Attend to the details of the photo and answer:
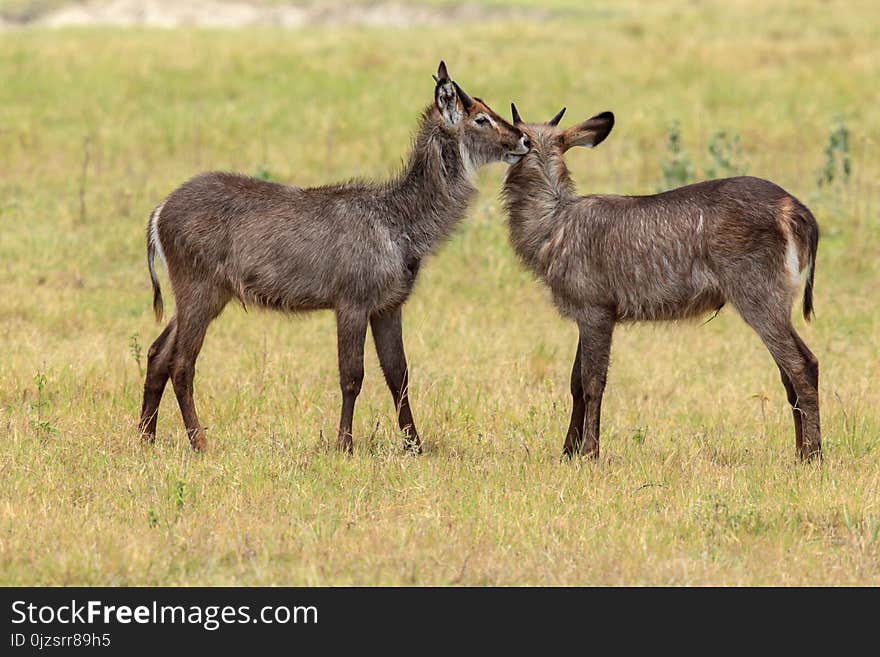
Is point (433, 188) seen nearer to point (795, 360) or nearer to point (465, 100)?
point (465, 100)

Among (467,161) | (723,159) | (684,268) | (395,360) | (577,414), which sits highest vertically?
(467,161)

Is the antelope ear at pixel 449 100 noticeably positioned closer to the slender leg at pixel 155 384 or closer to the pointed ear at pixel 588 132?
the pointed ear at pixel 588 132

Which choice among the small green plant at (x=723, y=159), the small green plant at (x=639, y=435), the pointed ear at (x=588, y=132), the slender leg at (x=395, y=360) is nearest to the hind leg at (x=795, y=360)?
the small green plant at (x=639, y=435)

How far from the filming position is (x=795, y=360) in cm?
703

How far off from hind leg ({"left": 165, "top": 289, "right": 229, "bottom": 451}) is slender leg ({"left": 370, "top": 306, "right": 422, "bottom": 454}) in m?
0.92

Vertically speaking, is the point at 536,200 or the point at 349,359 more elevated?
the point at 536,200

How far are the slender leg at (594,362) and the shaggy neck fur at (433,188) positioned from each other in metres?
1.03

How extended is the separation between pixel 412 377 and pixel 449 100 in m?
2.19

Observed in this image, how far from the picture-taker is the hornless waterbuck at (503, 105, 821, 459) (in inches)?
274

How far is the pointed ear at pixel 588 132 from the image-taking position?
7688mm

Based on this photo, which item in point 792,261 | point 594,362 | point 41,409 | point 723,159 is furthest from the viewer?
point 723,159

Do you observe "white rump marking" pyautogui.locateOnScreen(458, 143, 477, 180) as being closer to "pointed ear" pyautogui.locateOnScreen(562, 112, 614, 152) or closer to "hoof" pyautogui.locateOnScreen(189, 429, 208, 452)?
"pointed ear" pyautogui.locateOnScreen(562, 112, 614, 152)

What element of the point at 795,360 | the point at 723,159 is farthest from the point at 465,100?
the point at 723,159
